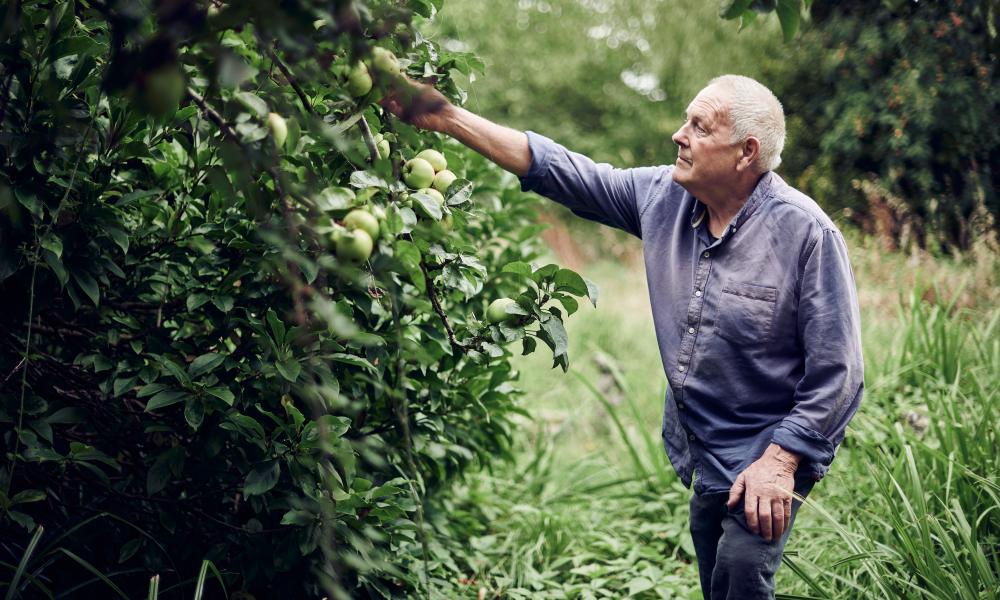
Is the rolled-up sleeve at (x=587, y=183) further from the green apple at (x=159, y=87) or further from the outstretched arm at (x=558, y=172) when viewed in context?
the green apple at (x=159, y=87)

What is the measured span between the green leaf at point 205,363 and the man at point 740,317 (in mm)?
663

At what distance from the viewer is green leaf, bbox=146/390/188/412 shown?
Answer: 161 centimetres

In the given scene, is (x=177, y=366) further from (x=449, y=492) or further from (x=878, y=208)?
(x=878, y=208)

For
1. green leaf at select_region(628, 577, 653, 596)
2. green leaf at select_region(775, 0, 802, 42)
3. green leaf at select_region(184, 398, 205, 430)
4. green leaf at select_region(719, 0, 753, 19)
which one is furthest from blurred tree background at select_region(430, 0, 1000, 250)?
green leaf at select_region(628, 577, 653, 596)

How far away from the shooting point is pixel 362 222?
1.18m

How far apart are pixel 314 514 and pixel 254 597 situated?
40cm

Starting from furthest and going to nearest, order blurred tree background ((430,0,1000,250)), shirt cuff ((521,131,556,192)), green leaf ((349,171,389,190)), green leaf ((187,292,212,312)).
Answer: blurred tree background ((430,0,1000,250))
shirt cuff ((521,131,556,192))
green leaf ((187,292,212,312))
green leaf ((349,171,389,190))

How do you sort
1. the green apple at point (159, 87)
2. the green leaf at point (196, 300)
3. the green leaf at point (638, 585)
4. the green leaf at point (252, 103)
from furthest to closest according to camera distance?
the green leaf at point (638, 585)
the green leaf at point (196, 300)
the green leaf at point (252, 103)
the green apple at point (159, 87)

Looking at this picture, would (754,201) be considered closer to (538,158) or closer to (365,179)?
(538,158)

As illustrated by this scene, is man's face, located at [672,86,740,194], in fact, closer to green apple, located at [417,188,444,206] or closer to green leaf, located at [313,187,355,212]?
green apple, located at [417,188,444,206]

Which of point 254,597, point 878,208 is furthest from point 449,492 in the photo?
point 878,208

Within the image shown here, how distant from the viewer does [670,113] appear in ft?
36.6

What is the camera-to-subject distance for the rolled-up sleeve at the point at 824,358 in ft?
5.39

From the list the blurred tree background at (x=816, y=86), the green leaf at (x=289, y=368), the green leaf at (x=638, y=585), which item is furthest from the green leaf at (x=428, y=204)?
the green leaf at (x=638, y=585)
